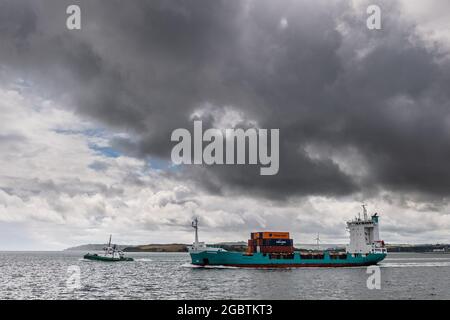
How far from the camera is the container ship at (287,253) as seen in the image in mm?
97750

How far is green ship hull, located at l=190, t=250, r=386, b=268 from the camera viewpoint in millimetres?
97375

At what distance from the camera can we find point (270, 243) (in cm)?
10525

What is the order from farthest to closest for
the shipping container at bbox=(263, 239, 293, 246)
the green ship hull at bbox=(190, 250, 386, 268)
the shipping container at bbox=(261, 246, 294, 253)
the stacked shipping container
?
the shipping container at bbox=(263, 239, 293, 246) < the stacked shipping container < the shipping container at bbox=(261, 246, 294, 253) < the green ship hull at bbox=(190, 250, 386, 268)

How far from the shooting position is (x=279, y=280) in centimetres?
6994

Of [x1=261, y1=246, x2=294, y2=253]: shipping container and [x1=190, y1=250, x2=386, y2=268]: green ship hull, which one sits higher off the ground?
[x1=261, y1=246, x2=294, y2=253]: shipping container

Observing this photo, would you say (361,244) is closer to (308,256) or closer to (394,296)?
(308,256)

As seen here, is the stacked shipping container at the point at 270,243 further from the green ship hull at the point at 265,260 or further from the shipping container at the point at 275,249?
the green ship hull at the point at 265,260

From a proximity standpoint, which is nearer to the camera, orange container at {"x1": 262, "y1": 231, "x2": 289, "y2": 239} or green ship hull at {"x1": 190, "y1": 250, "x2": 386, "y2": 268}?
green ship hull at {"x1": 190, "y1": 250, "x2": 386, "y2": 268}

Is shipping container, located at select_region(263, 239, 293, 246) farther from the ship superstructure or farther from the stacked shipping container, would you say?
the ship superstructure

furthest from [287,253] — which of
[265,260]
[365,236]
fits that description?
[365,236]

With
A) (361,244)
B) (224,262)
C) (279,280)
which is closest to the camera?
(279,280)

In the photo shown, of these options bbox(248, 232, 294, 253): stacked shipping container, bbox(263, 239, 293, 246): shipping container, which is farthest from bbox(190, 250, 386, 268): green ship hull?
bbox(263, 239, 293, 246): shipping container
